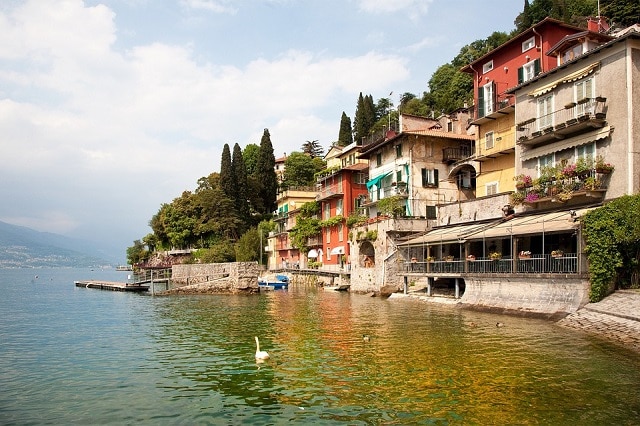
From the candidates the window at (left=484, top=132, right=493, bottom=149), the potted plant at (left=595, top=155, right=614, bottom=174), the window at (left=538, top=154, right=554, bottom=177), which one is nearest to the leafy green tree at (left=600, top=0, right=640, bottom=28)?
the window at (left=484, top=132, right=493, bottom=149)

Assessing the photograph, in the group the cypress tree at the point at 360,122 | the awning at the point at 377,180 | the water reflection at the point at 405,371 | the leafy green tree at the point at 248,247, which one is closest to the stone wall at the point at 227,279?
the awning at the point at 377,180

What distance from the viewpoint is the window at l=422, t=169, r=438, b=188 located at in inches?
1779

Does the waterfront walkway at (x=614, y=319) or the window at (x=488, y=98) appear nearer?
the waterfront walkway at (x=614, y=319)

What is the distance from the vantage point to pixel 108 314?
3278cm

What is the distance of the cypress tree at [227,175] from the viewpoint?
87.3 m

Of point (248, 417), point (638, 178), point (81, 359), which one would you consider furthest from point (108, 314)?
point (638, 178)

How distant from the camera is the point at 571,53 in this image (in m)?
29.5

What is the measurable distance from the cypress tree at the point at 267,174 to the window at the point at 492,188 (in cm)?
5755

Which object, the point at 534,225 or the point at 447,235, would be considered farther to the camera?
the point at 447,235

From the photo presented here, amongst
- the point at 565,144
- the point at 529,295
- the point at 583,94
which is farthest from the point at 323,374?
the point at 583,94

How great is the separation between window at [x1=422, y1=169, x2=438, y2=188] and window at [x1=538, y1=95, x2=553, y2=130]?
15824mm

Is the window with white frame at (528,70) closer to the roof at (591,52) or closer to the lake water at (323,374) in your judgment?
the roof at (591,52)

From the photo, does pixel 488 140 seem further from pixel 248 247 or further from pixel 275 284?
pixel 248 247

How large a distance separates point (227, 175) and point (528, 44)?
60.6m
